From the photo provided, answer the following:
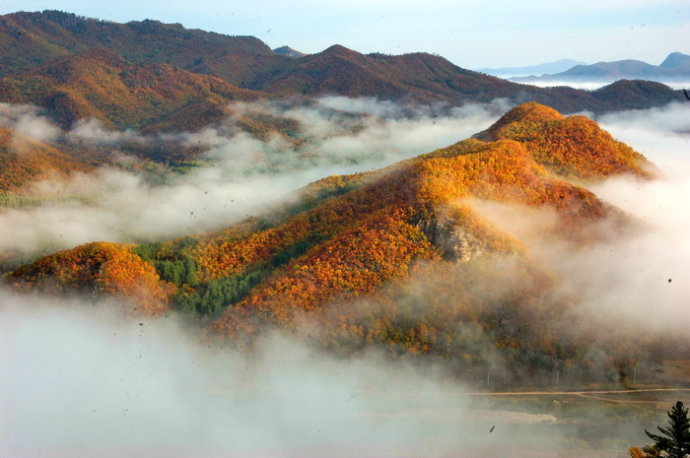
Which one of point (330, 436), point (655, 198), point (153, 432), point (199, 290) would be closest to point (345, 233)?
point (199, 290)

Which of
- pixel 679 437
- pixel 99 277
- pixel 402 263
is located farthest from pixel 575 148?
pixel 99 277

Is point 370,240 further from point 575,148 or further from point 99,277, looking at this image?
point 575,148

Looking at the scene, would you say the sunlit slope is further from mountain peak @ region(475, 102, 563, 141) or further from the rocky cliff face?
mountain peak @ region(475, 102, 563, 141)

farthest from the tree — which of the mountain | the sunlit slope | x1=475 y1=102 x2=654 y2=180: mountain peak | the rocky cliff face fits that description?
x1=475 y1=102 x2=654 y2=180: mountain peak

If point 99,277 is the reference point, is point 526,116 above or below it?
above

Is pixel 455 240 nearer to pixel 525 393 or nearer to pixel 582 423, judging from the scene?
pixel 525 393
